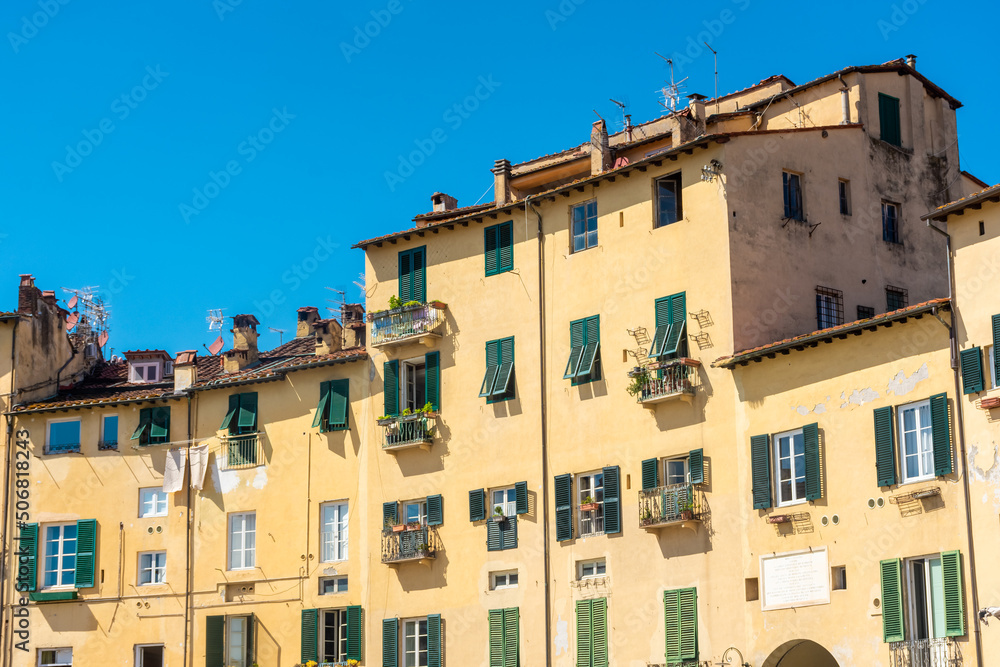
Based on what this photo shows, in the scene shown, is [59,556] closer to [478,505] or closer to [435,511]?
[435,511]

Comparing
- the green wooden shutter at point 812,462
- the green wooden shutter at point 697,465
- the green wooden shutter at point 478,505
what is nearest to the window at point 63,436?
the green wooden shutter at point 478,505

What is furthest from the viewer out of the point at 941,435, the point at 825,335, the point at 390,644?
the point at 390,644

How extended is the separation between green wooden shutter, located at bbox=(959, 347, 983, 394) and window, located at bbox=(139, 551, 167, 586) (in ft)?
101

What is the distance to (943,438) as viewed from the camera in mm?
→ 38281

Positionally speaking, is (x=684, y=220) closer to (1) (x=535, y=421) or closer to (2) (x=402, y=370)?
(1) (x=535, y=421)

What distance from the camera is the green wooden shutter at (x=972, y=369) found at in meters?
37.7

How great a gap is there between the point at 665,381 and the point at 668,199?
229 inches

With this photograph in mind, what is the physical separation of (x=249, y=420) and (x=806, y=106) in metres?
21.8

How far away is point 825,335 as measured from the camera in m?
41.4

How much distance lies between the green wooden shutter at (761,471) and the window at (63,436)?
27910mm

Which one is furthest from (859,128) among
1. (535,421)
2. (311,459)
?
(311,459)

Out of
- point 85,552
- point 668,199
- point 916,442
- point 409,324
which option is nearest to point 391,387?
point 409,324

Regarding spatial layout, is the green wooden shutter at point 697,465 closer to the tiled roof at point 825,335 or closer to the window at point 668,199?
the tiled roof at point 825,335

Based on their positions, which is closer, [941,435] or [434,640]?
[941,435]
